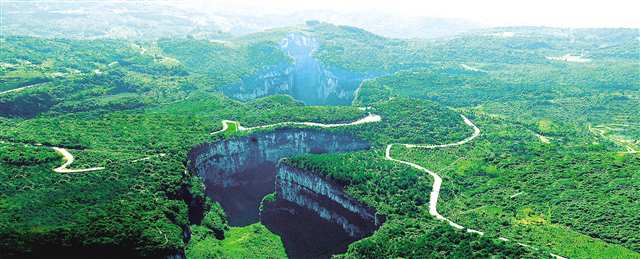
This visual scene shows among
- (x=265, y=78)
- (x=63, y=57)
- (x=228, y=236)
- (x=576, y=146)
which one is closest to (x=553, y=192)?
(x=576, y=146)

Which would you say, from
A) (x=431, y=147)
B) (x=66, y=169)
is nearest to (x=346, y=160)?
(x=431, y=147)

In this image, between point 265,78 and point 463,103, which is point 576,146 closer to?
point 463,103

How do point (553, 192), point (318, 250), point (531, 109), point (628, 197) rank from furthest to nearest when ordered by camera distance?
point (531, 109), point (318, 250), point (553, 192), point (628, 197)

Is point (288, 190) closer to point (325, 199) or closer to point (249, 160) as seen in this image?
point (325, 199)

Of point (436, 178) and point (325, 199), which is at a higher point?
point (436, 178)

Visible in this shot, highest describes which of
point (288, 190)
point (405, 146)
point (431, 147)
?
point (431, 147)

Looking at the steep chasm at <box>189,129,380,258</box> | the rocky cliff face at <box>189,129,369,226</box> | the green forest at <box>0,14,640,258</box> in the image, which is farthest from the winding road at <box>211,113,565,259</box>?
the steep chasm at <box>189,129,380,258</box>

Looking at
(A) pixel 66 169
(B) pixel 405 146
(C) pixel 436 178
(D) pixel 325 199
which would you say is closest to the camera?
(A) pixel 66 169

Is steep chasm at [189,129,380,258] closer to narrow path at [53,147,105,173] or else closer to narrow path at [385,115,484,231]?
narrow path at [385,115,484,231]
